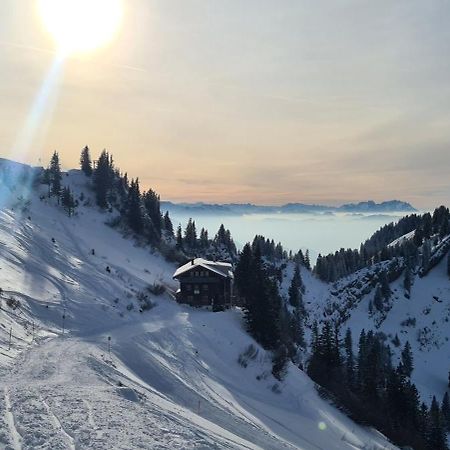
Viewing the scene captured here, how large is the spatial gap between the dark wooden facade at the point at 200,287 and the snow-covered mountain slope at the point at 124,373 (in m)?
3.41

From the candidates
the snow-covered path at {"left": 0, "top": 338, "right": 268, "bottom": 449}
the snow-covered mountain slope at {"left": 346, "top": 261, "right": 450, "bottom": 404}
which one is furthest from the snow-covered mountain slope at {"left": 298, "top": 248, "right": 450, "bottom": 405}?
the snow-covered path at {"left": 0, "top": 338, "right": 268, "bottom": 449}

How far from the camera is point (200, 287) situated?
233ft

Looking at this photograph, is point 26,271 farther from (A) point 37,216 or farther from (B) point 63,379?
(A) point 37,216

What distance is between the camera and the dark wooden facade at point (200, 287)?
7044 centimetres

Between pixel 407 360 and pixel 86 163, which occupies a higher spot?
pixel 86 163

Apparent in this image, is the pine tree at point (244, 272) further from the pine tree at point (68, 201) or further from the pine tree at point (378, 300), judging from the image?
the pine tree at point (378, 300)

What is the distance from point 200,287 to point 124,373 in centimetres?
4359

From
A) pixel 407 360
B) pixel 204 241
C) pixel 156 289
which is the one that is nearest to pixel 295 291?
pixel 204 241

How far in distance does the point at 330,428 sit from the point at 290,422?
4.68 metres


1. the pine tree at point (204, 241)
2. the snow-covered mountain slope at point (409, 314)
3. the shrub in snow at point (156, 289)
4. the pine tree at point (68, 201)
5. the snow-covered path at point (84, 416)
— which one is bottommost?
the snow-covered mountain slope at point (409, 314)

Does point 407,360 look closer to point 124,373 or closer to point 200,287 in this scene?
point 200,287

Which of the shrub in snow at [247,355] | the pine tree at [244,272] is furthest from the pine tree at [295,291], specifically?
the shrub in snow at [247,355]

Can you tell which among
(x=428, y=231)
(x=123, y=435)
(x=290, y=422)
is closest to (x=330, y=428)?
(x=290, y=422)

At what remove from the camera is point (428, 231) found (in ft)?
618
